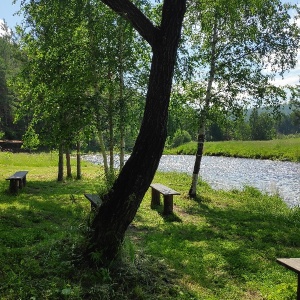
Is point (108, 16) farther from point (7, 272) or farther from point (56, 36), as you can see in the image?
point (7, 272)

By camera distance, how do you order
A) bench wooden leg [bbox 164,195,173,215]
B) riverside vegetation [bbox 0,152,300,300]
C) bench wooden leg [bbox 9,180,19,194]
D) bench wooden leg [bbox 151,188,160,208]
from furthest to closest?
bench wooden leg [bbox 9,180,19,194] < bench wooden leg [bbox 151,188,160,208] < bench wooden leg [bbox 164,195,173,215] < riverside vegetation [bbox 0,152,300,300]

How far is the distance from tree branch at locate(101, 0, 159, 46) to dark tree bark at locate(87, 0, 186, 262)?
37mm

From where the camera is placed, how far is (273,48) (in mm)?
12133

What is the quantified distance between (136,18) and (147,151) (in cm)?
190

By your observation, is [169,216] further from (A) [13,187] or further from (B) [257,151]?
(B) [257,151]

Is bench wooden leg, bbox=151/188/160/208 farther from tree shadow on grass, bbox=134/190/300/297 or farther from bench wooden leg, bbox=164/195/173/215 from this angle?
bench wooden leg, bbox=164/195/173/215

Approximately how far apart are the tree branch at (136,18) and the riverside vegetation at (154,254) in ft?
8.40

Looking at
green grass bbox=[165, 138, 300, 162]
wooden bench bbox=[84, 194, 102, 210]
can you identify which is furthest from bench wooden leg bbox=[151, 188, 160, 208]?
green grass bbox=[165, 138, 300, 162]

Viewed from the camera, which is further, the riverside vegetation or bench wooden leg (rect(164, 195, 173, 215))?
bench wooden leg (rect(164, 195, 173, 215))

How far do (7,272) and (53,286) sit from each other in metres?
0.77

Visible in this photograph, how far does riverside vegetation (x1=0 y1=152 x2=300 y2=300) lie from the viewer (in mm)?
4422

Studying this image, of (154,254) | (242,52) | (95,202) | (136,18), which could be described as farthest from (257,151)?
(136,18)

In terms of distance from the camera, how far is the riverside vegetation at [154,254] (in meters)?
4.42

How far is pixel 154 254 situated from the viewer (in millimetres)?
6238
